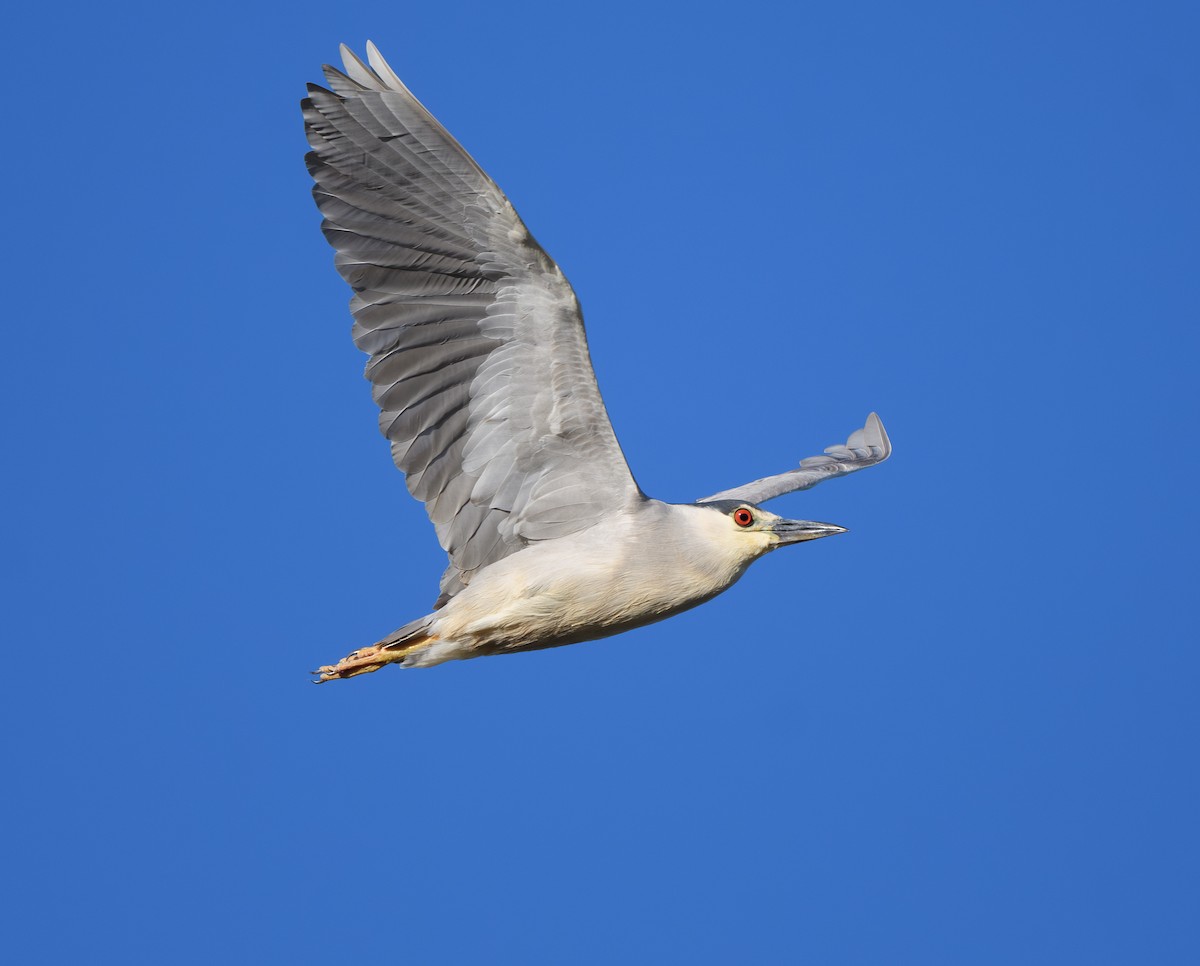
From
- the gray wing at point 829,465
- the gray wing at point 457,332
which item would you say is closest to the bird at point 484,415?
the gray wing at point 457,332

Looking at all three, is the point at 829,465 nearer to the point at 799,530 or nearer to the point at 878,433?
the point at 878,433

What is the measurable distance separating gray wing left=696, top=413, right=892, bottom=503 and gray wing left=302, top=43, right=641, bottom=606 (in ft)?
4.62

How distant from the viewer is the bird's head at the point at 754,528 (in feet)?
27.1

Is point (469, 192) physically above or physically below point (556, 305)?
above

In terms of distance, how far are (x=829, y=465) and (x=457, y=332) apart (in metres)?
3.47

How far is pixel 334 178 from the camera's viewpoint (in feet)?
24.9

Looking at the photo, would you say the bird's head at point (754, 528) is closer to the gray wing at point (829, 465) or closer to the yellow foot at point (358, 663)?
the gray wing at point (829, 465)

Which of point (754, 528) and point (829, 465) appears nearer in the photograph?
point (754, 528)

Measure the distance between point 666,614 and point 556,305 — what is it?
1.90 meters

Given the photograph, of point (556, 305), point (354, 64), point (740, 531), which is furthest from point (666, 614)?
point (354, 64)

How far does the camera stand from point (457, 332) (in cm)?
777

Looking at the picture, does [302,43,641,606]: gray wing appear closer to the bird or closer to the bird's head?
the bird

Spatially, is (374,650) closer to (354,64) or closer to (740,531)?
(740,531)

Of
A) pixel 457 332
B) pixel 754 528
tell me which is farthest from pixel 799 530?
pixel 457 332
